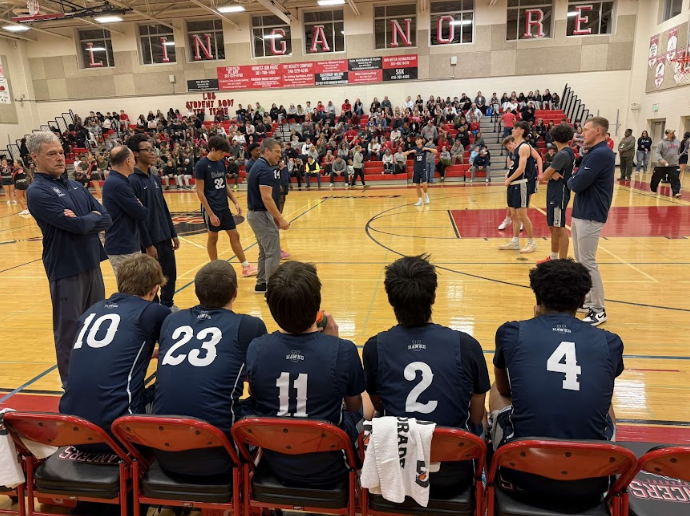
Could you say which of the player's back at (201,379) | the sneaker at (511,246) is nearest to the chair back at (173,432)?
the player's back at (201,379)

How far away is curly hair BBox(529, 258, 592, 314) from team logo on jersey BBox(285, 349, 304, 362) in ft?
3.73

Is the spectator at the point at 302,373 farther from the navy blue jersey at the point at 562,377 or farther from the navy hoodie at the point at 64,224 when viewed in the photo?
the navy hoodie at the point at 64,224

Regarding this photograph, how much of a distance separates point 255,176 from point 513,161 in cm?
402

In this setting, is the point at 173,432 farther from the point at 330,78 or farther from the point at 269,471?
the point at 330,78

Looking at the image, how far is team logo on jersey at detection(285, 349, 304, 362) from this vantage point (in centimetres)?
196

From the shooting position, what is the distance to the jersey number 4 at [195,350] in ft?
6.82

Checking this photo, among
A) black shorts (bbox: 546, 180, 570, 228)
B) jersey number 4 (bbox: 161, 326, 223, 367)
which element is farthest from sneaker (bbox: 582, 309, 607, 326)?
jersey number 4 (bbox: 161, 326, 223, 367)

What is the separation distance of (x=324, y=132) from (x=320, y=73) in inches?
190

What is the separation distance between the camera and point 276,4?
21.1m

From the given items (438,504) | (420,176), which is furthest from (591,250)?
(420,176)

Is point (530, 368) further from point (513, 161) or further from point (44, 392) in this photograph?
point (513, 161)

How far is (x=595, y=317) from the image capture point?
459 cm

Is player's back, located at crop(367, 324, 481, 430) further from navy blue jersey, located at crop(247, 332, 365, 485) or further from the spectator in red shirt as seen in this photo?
the spectator in red shirt

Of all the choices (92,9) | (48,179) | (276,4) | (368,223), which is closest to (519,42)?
(276,4)
